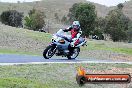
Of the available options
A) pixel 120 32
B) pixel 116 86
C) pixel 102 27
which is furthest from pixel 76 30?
pixel 102 27

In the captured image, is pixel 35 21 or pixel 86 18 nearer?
pixel 86 18

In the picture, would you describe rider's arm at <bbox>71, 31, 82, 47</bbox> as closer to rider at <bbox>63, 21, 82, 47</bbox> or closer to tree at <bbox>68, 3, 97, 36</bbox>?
rider at <bbox>63, 21, 82, 47</bbox>

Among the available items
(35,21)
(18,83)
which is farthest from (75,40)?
(35,21)

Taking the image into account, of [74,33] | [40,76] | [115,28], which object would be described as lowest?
[115,28]

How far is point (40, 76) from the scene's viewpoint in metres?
14.3

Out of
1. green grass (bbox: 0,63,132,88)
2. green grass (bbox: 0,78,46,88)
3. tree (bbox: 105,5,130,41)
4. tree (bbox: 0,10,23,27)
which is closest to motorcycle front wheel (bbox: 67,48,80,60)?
green grass (bbox: 0,63,132,88)

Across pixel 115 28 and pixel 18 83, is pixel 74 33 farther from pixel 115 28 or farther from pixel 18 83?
pixel 115 28

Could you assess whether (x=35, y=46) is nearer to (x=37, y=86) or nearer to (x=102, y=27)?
(x=37, y=86)

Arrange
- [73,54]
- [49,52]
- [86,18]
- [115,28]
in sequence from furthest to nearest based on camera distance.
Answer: [86,18]
[115,28]
[73,54]
[49,52]

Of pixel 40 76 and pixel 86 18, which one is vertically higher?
pixel 40 76

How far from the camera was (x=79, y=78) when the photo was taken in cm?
1237

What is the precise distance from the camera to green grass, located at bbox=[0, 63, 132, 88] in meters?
12.6

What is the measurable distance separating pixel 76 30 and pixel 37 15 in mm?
79560

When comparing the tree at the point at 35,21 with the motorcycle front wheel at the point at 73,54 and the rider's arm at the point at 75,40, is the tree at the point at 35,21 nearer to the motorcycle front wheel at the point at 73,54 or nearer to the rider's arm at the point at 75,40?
the motorcycle front wheel at the point at 73,54
